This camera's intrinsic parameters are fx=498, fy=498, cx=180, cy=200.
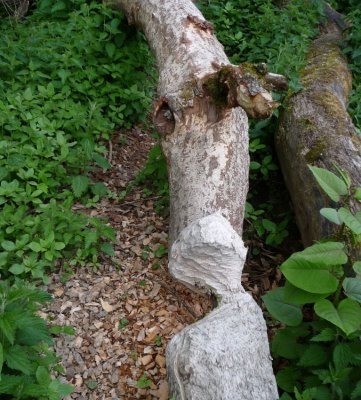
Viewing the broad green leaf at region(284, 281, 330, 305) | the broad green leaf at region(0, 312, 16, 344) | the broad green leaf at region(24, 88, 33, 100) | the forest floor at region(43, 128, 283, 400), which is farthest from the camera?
the broad green leaf at region(24, 88, 33, 100)

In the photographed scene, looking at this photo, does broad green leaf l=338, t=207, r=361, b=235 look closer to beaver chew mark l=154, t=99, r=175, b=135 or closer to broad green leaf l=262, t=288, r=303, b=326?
broad green leaf l=262, t=288, r=303, b=326

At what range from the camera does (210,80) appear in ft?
9.70

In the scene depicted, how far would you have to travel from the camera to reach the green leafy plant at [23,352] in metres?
1.93

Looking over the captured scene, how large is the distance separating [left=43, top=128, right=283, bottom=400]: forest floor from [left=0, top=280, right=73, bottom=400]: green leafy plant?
486 millimetres

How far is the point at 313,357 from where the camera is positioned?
2.32m

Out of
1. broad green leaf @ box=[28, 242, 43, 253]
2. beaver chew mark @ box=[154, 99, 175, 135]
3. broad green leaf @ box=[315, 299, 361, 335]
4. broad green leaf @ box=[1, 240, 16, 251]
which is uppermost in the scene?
broad green leaf @ box=[315, 299, 361, 335]

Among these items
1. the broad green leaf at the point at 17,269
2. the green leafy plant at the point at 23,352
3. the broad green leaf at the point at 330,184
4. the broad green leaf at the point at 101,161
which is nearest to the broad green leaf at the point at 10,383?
the green leafy plant at the point at 23,352

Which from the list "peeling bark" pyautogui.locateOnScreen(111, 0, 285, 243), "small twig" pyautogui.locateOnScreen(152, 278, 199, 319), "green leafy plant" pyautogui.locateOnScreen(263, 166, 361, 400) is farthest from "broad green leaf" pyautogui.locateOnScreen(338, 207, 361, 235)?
"small twig" pyautogui.locateOnScreen(152, 278, 199, 319)

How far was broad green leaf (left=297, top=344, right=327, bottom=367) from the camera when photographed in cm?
231

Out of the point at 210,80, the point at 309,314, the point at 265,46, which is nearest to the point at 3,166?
the point at 210,80

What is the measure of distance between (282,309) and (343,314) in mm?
385

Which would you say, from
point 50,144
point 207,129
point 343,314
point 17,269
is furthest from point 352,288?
point 50,144

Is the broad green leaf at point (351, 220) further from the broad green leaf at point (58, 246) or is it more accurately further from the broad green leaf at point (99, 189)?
the broad green leaf at point (99, 189)

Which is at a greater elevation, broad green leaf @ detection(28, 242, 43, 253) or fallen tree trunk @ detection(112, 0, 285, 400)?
fallen tree trunk @ detection(112, 0, 285, 400)
